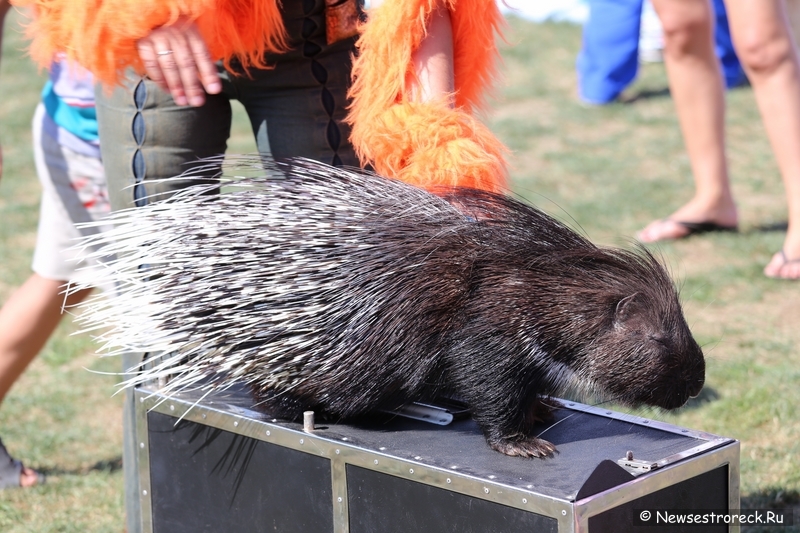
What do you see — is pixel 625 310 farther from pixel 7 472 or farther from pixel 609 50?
pixel 609 50

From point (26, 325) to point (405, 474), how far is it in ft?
4.47

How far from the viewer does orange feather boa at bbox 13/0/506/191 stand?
1657 millimetres

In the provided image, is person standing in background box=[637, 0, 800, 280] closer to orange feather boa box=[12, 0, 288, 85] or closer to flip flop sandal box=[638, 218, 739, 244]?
flip flop sandal box=[638, 218, 739, 244]

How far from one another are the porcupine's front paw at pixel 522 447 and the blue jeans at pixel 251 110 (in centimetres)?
76

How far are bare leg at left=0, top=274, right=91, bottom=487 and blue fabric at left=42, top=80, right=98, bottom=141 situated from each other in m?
0.41

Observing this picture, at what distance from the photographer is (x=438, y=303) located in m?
1.55

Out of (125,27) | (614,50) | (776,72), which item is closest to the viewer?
(125,27)

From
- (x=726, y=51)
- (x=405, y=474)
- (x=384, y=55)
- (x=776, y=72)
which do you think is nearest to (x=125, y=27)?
(x=384, y=55)

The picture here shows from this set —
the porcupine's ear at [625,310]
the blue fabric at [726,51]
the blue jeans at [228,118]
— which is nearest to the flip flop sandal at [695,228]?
the blue fabric at [726,51]

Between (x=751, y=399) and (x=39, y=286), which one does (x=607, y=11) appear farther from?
(x=39, y=286)

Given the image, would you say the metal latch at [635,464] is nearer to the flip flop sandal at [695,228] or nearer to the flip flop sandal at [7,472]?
the flip flop sandal at [7,472]

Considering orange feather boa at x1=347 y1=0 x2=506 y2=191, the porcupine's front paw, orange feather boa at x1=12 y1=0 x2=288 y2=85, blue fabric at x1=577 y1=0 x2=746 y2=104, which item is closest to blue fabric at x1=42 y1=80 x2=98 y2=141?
orange feather boa at x1=12 y1=0 x2=288 y2=85

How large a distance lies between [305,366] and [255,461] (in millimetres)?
273

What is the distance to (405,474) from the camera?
1.56 metres
